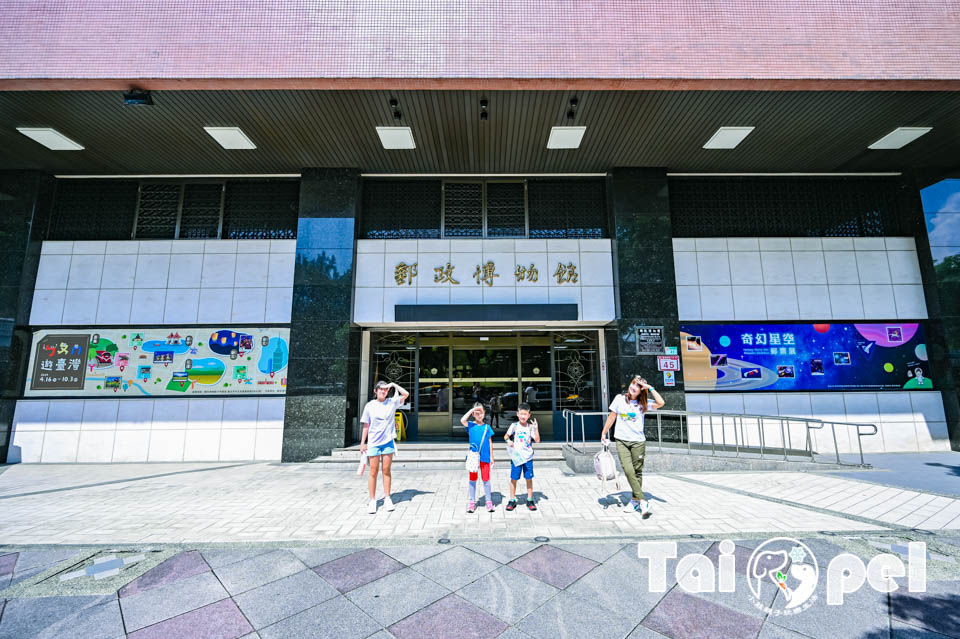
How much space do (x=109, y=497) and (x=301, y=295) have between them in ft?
17.3

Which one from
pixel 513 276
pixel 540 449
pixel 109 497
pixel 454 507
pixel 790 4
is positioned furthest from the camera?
pixel 513 276

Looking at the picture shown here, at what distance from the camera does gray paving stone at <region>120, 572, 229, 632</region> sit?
321cm

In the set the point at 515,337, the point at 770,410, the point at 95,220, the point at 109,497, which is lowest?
the point at 109,497

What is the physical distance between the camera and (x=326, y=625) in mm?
3119

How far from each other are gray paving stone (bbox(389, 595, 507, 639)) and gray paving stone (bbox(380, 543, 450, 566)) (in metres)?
0.90

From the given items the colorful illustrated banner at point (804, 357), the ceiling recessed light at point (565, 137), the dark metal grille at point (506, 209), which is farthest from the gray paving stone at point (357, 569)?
the colorful illustrated banner at point (804, 357)

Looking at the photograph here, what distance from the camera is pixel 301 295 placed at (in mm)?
10305

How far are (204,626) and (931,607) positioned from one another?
574 cm

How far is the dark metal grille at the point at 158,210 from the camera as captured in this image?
36.0 ft

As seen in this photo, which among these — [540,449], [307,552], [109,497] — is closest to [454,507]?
[307,552]

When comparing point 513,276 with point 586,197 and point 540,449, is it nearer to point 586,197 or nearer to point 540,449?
point 586,197

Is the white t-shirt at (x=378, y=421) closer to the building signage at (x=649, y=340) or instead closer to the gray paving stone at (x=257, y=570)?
the gray paving stone at (x=257, y=570)

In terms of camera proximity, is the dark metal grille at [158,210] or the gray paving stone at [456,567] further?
the dark metal grille at [158,210]
